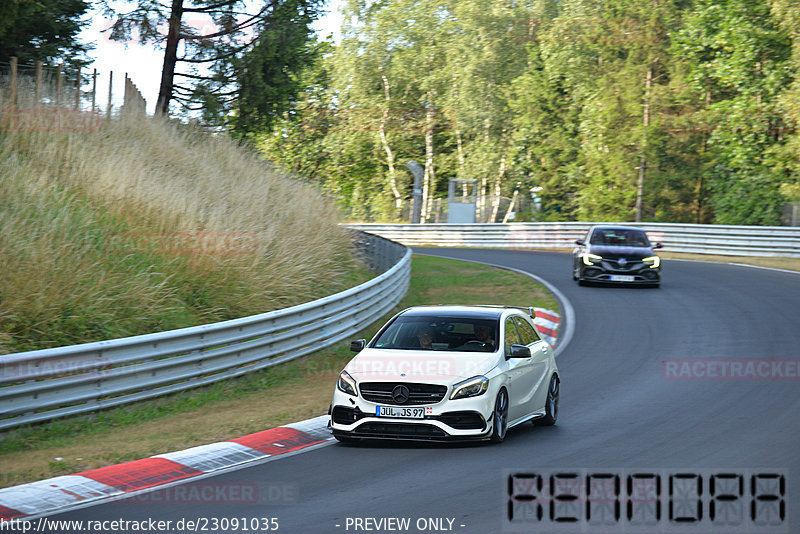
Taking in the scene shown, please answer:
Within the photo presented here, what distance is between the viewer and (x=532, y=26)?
62.8 meters

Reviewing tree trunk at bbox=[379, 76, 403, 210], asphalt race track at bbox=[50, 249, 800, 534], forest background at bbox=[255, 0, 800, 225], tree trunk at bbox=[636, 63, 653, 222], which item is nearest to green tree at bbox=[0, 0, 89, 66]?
forest background at bbox=[255, 0, 800, 225]

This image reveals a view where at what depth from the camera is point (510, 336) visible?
11.0 metres

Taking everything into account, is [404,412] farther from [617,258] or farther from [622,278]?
[617,258]

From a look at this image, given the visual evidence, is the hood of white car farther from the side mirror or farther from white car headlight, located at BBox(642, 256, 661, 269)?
white car headlight, located at BBox(642, 256, 661, 269)

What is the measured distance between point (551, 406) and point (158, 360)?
4.73 meters

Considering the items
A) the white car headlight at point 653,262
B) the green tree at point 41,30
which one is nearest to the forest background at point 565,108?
the green tree at point 41,30

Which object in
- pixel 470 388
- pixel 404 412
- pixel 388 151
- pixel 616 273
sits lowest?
pixel 404 412

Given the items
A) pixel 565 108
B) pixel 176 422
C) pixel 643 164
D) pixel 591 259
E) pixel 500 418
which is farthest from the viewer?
pixel 565 108

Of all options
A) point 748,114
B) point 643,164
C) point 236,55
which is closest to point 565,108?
point 643,164

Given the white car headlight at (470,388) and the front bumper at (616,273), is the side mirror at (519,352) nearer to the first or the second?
the white car headlight at (470,388)

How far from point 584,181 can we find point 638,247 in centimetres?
2819

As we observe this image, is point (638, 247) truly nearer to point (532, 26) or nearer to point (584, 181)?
point (584, 181)

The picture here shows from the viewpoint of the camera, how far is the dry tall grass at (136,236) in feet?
42.8

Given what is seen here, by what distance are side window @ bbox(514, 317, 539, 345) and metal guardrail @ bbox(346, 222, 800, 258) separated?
20848 mm
